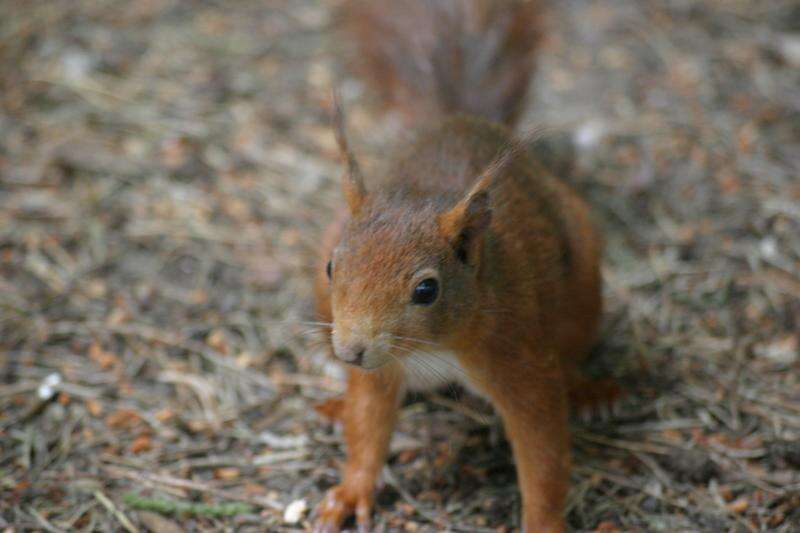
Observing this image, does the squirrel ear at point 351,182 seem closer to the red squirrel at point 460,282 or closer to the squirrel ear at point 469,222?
the red squirrel at point 460,282

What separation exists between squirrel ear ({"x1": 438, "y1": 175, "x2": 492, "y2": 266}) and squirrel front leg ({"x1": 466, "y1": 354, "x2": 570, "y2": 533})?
0.31 m

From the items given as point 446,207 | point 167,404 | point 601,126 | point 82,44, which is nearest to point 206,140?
point 82,44

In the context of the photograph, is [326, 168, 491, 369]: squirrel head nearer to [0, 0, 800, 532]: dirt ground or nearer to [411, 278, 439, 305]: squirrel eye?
[411, 278, 439, 305]: squirrel eye

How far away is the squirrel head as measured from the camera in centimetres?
215

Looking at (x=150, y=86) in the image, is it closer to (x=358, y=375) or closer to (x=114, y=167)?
(x=114, y=167)

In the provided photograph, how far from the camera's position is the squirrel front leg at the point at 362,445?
2627 mm

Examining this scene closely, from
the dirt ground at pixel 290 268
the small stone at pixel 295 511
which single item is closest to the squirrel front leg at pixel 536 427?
the dirt ground at pixel 290 268

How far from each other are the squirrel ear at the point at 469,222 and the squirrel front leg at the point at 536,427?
308 millimetres

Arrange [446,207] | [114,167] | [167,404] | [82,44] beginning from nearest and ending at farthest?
[446,207] → [167,404] → [114,167] → [82,44]

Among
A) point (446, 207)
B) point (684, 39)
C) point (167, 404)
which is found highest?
point (446, 207)

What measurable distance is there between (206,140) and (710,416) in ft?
8.12

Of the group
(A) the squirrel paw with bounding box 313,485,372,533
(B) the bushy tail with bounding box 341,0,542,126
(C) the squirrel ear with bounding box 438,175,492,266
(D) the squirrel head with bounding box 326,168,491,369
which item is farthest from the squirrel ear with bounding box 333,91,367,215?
(B) the bushy tail with bounding box 341,0,542,126

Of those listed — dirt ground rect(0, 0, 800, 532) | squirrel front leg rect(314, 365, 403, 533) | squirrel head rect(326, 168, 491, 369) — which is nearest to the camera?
squirrel head rect(326, 168, 491, 369)

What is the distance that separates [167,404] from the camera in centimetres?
308
